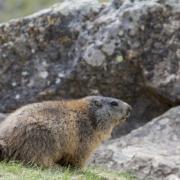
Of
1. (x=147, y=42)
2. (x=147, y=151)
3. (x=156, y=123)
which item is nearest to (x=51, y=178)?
(x=147, y=151)

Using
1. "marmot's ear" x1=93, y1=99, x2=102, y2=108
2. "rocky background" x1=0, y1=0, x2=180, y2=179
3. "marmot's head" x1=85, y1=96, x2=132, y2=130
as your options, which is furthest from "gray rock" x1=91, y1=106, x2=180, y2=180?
"marmot's ear" x1=93, y1=99, x2=102, y2=108

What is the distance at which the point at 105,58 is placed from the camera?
1452 centimetres

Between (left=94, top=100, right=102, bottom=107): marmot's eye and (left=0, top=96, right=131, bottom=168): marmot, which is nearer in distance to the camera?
(left=0, top=96, right=131, bottom=168): marmot

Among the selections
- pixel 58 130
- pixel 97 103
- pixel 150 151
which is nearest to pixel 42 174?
pixel 58 130

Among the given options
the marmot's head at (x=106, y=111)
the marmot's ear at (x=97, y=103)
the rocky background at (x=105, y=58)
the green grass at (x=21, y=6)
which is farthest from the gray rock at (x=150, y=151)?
the green grass at (x=21, y=6)

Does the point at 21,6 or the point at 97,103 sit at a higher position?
the point at 21,6

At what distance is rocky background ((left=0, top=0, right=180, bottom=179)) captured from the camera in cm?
1441

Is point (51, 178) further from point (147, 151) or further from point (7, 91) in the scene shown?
point (7, 91)

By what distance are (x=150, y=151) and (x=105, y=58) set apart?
2604mm

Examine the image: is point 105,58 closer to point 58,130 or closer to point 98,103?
point 98,103

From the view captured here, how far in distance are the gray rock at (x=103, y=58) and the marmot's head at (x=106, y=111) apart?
2.50m

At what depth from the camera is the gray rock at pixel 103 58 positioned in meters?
14.5

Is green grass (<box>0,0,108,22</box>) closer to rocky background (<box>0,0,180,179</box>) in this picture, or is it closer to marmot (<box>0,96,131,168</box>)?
rocky background (<box>0,0,180,179</box>)

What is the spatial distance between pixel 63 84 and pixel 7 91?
130 centimetres
